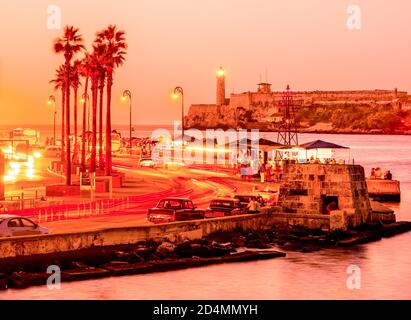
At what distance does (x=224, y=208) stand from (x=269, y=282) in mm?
10816

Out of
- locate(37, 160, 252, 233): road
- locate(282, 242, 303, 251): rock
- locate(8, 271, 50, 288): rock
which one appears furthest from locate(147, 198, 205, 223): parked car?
locate(8, 271, 50, 288): rock

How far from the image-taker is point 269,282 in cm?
3991

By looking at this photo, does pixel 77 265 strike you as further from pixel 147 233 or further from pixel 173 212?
pixel 173 212

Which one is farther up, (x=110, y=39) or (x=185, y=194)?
(x=110, y=39)

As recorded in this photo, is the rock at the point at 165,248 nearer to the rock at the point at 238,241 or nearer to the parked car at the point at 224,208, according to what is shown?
the rock at the point at 238,241

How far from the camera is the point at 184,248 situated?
4216 cm

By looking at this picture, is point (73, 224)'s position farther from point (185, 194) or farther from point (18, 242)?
point (185, 194)

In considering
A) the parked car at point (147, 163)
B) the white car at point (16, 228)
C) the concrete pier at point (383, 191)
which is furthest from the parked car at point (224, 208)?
the parked car at point (147, 163)

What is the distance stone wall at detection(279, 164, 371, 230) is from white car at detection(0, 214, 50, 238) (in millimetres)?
20241

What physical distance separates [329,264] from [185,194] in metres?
21.3

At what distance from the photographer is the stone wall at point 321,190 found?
174ft

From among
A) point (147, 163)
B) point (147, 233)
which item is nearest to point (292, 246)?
point (147, 233)

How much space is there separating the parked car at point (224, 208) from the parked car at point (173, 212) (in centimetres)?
111
